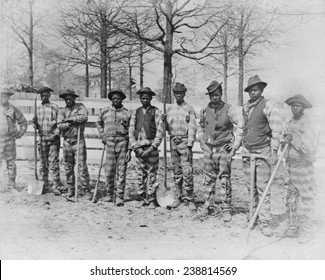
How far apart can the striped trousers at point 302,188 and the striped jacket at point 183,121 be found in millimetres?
1659

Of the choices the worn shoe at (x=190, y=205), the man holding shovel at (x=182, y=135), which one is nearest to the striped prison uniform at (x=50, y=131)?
the man holding shovel at (x=182, y=135)

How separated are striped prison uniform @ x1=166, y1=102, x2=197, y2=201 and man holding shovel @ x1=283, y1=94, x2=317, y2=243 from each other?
5.30 feet

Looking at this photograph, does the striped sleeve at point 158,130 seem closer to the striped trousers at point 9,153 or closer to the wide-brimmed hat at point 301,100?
the wide-brimmed hat at point 301,100

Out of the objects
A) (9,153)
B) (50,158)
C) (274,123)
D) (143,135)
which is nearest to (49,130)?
(50,158)

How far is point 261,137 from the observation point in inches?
192

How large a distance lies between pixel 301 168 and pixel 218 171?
1.27 metres

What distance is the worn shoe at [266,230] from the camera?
4.68 meters

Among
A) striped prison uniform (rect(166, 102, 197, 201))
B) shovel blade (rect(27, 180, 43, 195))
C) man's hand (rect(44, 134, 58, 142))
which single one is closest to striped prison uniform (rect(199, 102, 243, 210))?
striped prison uniform (rect(166, 102, 197, 201))

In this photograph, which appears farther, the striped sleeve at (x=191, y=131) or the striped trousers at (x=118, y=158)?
the striped trousers at (x=118, y=158)

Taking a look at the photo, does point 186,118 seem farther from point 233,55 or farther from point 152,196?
point 233,55

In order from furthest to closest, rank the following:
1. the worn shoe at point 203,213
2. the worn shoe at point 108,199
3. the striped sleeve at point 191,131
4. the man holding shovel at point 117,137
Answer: the worn shoe at point 108,199
the man holding shovel at point 117,137
the striped sleeve at point 191,131
the worn shoe at point 203,213

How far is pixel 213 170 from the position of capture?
552 cm

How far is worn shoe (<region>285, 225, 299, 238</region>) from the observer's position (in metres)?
4.70
